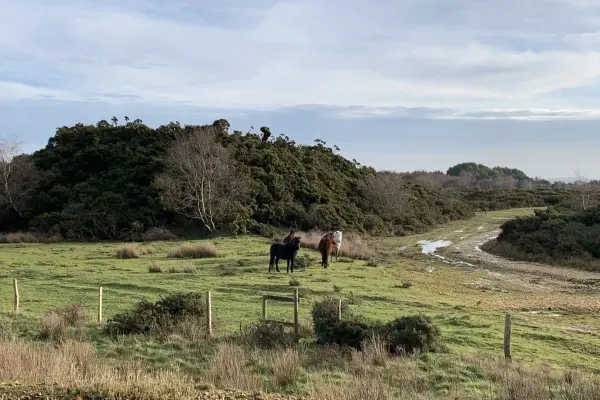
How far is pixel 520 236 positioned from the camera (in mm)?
42312

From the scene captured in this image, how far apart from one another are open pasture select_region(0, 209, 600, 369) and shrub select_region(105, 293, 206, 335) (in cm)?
83

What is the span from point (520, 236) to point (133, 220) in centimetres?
3041

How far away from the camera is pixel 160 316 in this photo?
46.0 feet

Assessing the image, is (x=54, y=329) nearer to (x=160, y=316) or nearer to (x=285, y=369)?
(x=160, y=316)

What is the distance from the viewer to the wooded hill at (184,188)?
152 feet

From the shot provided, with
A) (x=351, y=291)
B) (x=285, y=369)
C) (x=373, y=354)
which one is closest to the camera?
(x=285, y=369)

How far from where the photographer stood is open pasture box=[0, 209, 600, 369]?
14.6m

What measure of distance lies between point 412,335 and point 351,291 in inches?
334

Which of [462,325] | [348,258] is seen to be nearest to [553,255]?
[348,258]

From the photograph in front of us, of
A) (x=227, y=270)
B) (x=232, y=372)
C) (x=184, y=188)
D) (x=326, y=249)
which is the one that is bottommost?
(x=227, y=270)

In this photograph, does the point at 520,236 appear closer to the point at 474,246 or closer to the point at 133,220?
the point at 474,246

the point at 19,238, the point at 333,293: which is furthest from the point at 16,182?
the point at 333,293

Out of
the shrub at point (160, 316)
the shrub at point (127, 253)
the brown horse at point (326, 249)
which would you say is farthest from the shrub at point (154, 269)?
the shrub at point (160, 316)

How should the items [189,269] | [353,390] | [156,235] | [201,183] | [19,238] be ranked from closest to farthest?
[353,390]
[189,269]
[19,238]
[201,183]
[156,235]
